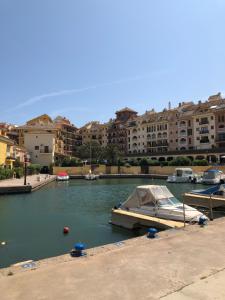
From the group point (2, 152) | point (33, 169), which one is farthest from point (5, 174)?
point (33, 169)

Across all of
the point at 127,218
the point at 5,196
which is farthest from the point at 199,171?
the point at 127,218

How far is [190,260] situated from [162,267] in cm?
127

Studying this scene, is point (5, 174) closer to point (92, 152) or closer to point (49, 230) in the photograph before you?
point (49, 230)

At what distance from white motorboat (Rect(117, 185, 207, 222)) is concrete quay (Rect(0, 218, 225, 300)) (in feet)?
26.2

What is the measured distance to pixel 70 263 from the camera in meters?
10.7

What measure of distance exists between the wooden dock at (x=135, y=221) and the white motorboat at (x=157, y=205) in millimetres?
739

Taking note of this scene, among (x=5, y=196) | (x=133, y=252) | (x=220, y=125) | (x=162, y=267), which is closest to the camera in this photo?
(x=162, y=267)

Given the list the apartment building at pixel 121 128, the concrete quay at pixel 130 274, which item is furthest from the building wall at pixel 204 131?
the concrete quay at pixel 130 274

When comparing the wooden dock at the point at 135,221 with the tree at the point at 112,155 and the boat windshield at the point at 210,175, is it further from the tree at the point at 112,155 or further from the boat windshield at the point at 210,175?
the tree at the point at 112,155

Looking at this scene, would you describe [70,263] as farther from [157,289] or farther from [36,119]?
[36,119]

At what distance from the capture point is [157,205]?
22.7 metres

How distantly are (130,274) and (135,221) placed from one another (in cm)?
1223

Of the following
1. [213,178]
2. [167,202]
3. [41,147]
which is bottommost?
[167,202]

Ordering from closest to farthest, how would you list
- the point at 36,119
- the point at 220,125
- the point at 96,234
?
1. the point at 96,234
2. the point at 220,125
3. the point at 36,119
